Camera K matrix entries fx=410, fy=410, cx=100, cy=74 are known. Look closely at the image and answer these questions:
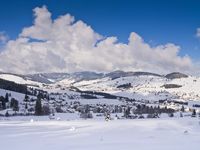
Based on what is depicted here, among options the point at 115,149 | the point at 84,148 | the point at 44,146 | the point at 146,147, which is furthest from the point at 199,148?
the point at 44,146

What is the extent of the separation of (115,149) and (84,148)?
9.43 feet

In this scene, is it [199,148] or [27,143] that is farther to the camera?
[27,143]

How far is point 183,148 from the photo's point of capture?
123 feet

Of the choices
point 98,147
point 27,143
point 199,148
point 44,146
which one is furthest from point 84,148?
point 199,148

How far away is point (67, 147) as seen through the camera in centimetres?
3819

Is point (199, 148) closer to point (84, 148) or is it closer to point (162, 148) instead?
point (162, 148)

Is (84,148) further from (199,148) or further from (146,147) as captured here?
(199,148)

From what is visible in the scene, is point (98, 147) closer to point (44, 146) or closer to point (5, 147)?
point (44, 146)

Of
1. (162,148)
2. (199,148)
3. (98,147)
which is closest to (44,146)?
(98,147)

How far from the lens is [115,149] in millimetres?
36562

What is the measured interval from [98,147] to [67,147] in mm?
2900

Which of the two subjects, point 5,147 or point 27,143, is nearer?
point 5,147

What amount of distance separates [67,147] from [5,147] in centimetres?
566

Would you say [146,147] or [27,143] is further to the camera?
[27,143]
